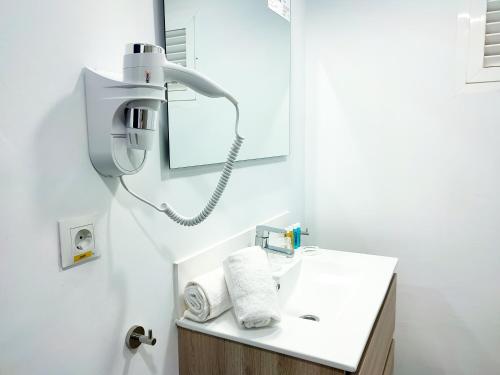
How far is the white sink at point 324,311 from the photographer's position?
3.06 ft

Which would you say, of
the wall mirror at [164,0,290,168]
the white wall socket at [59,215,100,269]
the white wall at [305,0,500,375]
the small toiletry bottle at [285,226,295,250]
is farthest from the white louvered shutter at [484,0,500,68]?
the white wall socket at [59,215,100,269]

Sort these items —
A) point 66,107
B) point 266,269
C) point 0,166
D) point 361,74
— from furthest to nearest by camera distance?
point 361,74 → point 266,269 → point 66,107 → point 0,166

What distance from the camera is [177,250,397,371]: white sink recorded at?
933 millimetres

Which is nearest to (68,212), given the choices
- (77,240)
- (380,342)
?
(77,240)

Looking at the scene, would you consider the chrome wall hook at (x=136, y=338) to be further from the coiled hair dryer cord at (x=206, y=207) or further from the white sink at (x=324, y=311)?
the coiled hair dryer cord at (x=206, y=207)

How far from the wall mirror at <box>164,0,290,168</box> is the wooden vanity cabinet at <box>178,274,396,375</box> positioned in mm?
499

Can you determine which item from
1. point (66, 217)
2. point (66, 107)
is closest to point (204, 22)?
point (66, 107)

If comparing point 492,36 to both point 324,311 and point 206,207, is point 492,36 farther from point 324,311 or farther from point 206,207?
point 206,207

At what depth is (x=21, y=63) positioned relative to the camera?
2.17 ft

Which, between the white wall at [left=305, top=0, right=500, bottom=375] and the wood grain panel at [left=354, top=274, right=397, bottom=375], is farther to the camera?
the white wall at [left=305, top=0, right=500, bottom=375]

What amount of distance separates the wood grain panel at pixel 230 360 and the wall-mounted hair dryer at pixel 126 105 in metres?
0.54

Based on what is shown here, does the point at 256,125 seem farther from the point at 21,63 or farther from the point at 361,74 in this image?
the point at 21,63

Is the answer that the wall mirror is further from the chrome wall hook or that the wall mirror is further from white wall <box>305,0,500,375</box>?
the chrome wall hook

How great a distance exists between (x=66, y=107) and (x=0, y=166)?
170mm
